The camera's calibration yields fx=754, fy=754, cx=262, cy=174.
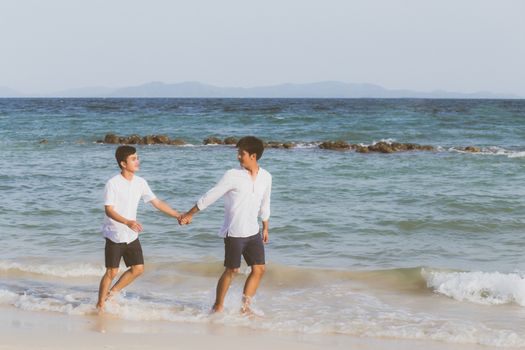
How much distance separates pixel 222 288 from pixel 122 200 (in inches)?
50.2

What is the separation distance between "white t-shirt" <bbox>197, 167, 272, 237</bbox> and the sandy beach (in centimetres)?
91

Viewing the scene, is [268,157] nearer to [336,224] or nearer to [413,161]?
[413,161]

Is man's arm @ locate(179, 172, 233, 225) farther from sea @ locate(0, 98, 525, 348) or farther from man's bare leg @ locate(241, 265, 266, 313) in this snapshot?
sea @ locate(0, 98, 525, 348)

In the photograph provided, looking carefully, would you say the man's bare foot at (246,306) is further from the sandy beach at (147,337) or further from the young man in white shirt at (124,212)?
the young man in white shirt at (124,212)

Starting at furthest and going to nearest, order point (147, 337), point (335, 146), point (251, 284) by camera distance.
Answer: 1. point (335, 146)
2. point (251, 284)
3. point (147, 337)

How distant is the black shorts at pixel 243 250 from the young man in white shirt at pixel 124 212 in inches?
23.7

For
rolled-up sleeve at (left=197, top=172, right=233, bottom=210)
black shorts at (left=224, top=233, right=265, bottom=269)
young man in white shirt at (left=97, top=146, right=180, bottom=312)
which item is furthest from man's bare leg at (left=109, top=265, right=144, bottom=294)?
rolled-up sleeve at (left=197, top=172, right=233, bottom=210)

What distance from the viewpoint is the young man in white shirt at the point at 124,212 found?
22.6 feet

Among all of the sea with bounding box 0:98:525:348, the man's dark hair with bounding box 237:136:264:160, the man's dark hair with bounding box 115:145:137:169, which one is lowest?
the sea with bounding box 0:98:525:348

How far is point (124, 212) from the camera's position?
693 centimetres

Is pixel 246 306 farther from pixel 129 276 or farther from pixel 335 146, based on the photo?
pixel 335 146

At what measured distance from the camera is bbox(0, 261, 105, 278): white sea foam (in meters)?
9.00

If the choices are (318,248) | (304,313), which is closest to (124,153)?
(304,313)

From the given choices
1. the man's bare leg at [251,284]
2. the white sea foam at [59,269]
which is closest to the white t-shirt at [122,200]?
the man's bare leg at [251,284]
